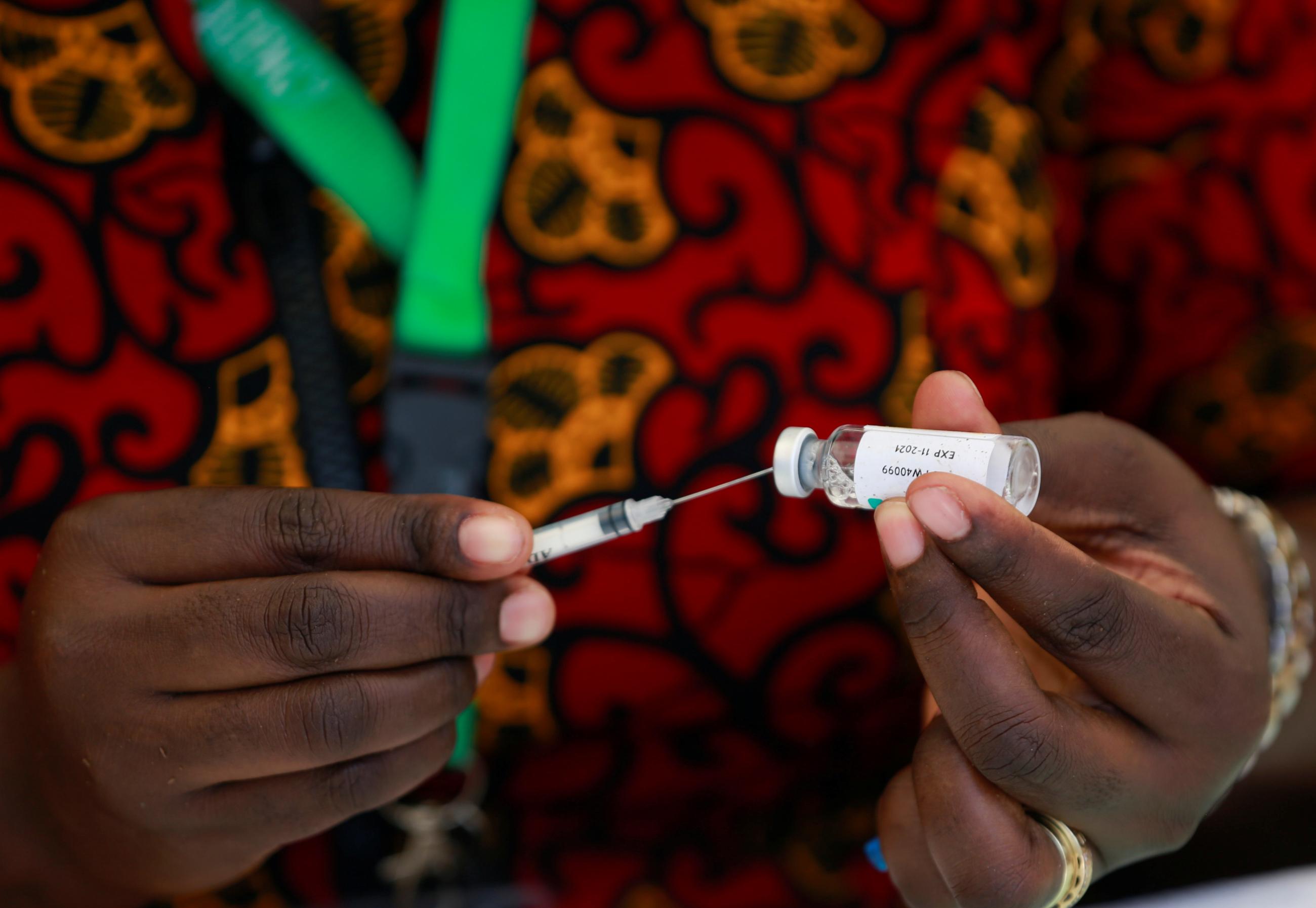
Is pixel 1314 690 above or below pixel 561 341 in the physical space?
below

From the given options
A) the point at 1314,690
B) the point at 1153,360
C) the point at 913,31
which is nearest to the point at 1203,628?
the point at 1314,690

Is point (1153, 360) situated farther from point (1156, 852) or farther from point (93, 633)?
point (93, 633)

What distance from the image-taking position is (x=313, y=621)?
0.50 m

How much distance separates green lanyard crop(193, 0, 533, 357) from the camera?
2.30 feet

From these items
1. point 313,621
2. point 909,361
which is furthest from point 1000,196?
point 313,621

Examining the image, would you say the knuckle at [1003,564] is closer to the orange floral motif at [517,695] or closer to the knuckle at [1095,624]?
the knuckle at [1095,624]

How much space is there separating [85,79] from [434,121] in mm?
249

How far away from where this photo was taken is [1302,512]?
2.50ft

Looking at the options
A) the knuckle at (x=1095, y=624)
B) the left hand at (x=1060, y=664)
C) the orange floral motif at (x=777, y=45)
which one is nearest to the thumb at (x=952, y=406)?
the left hand at (x=1060, y=664)

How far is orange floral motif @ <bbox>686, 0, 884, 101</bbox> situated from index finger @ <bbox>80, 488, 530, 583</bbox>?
428mm

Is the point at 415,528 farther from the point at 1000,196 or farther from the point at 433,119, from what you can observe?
the point at 1000,196

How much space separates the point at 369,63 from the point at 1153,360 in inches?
28.2

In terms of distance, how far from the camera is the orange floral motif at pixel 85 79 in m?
0.68

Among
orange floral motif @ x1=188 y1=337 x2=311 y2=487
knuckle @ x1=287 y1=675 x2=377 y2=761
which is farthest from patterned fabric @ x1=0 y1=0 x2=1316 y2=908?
knuckle @ x1=287 y1=675 x2=377 y2=761
